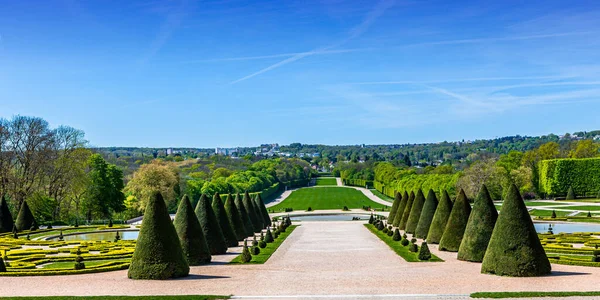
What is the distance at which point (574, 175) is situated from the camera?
293 feet

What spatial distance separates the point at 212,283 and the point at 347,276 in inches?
214

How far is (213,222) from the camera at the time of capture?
3572cm

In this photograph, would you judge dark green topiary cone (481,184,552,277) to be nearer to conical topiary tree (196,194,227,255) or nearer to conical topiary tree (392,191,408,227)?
conical topiary tree (196,194,227,255)

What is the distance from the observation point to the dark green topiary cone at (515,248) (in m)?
25.0

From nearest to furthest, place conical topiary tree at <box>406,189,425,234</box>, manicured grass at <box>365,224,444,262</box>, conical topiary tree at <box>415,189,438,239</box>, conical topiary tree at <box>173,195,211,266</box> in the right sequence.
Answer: conical topiary tree at <box>173,195,211,266</box> → manicured grass at <box>365,224,444,262</box> → conical topiary tree at <box>415,189,438,239</box> → conical topiary tree at <box>406,189,425,234</box>

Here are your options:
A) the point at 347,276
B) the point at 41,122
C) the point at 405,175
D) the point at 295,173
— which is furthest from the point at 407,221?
the point at 295,173

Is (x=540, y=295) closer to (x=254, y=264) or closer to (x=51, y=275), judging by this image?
(x=254, y=264)

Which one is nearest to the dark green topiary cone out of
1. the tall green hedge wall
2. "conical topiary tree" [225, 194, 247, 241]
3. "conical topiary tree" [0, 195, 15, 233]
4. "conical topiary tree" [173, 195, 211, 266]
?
"conical topiary tree" [173, 195, 211, 266]

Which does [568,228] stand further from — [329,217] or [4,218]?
[4,218]

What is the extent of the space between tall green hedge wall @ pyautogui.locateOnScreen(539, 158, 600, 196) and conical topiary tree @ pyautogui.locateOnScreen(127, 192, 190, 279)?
74399 mm

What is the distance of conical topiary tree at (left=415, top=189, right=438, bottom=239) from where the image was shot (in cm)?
4531

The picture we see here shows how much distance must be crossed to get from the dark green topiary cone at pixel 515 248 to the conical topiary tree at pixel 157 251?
12.0 m

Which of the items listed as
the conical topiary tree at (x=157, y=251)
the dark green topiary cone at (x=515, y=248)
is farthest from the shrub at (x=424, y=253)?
the conical topiary tree at (x=157, y=251)

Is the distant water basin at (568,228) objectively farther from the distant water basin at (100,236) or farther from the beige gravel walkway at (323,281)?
the distant water basin at (100,236)
